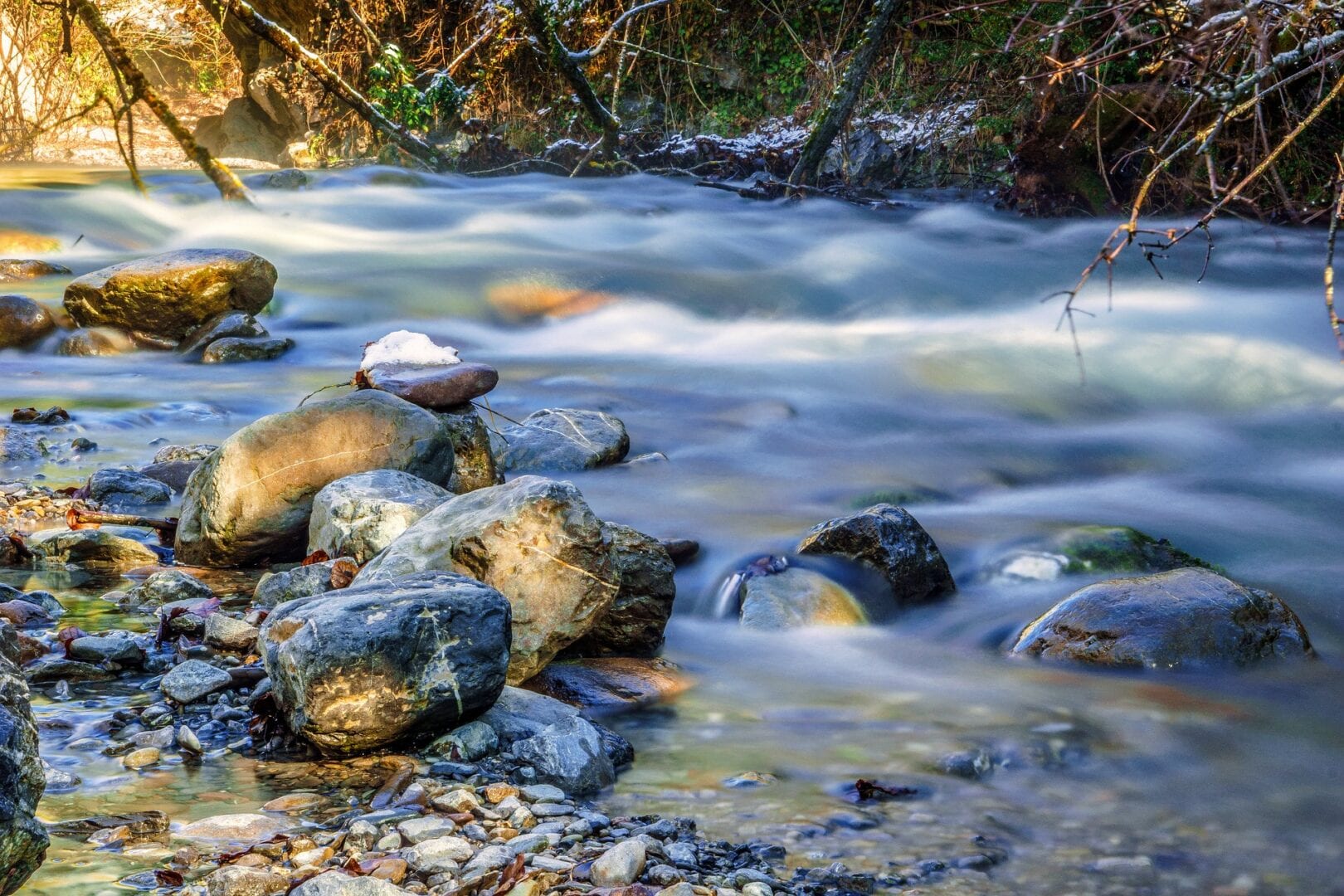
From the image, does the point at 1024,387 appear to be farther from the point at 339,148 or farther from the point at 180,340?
the point at 339,148

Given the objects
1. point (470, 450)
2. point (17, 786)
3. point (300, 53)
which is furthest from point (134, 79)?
point (17, 786)

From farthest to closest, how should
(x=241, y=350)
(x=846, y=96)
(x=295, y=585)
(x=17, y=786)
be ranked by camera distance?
(x=846, y=96), (x=241, y=350), (x=295, y=585), (x=17, y=786)

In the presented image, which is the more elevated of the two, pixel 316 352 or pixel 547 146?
pixel 547 146

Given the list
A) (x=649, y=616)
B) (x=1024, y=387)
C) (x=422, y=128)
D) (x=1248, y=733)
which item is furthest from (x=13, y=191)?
(x=1248, y=733)

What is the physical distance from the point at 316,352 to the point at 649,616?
5.89 metres

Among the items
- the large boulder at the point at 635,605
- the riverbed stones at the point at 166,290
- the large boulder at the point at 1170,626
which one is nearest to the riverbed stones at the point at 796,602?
the large boulder at the point at 635,605

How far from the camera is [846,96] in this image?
38.0ft

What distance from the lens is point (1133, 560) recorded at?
15.5 ft

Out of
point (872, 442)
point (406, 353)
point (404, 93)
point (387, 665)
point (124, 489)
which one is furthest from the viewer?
point (404, 93)

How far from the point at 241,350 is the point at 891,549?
5826 millimetres

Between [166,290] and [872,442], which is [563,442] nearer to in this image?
[872,442]

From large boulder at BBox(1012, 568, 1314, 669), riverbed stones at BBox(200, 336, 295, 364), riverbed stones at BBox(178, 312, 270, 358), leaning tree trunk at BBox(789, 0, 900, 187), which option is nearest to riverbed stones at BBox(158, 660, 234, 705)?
large boulder at BBox(1012, 568, 1314, 669)

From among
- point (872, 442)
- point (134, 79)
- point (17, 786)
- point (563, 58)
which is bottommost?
point (872, 442)

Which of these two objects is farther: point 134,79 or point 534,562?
point 134,79
